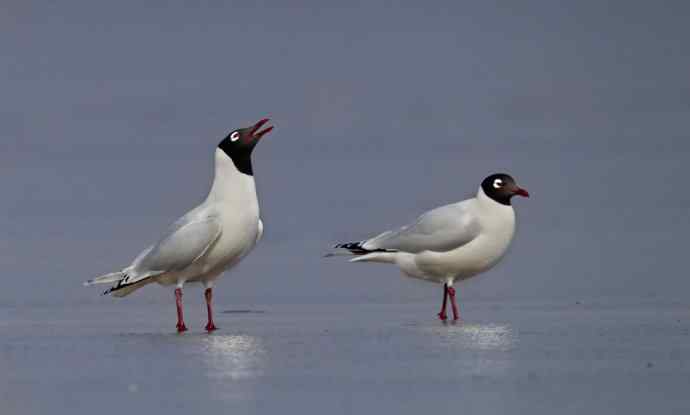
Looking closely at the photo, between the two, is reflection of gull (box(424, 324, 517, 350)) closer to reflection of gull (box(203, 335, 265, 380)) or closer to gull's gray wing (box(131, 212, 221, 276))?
reflection of gull (box(203, 335, 265, 380))

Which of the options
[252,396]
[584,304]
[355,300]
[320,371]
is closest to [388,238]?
[355,300]

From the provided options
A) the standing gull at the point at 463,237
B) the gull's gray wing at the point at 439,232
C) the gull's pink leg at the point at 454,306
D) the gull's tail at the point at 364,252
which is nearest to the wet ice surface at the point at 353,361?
the gull's pink leg at the point at 454,306

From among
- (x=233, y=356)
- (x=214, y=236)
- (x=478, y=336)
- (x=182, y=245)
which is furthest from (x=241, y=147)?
(x=233, y=356)

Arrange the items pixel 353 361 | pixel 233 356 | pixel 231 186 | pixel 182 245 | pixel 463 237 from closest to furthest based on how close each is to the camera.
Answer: pixel 353 361, pixel 233 356, pixel 182 245, pixel 231 186, pixel 463 237

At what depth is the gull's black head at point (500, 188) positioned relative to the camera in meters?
13.4

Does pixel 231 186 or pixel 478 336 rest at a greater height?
pixel 231 186

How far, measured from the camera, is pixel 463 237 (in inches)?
526

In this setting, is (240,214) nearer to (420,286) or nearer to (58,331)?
(58,331)

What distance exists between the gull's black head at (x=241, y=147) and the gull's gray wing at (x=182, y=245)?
456 millimetres

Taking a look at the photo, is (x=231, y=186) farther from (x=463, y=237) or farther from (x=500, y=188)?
(x=500, y=188)

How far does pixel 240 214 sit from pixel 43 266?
4238 millimetres

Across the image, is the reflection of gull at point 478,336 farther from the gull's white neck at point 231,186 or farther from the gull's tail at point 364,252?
the gull's tail at point 364,252

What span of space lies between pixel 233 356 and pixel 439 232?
3.91 metres

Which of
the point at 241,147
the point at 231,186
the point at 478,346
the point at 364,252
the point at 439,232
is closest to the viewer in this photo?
the point at 478,346
